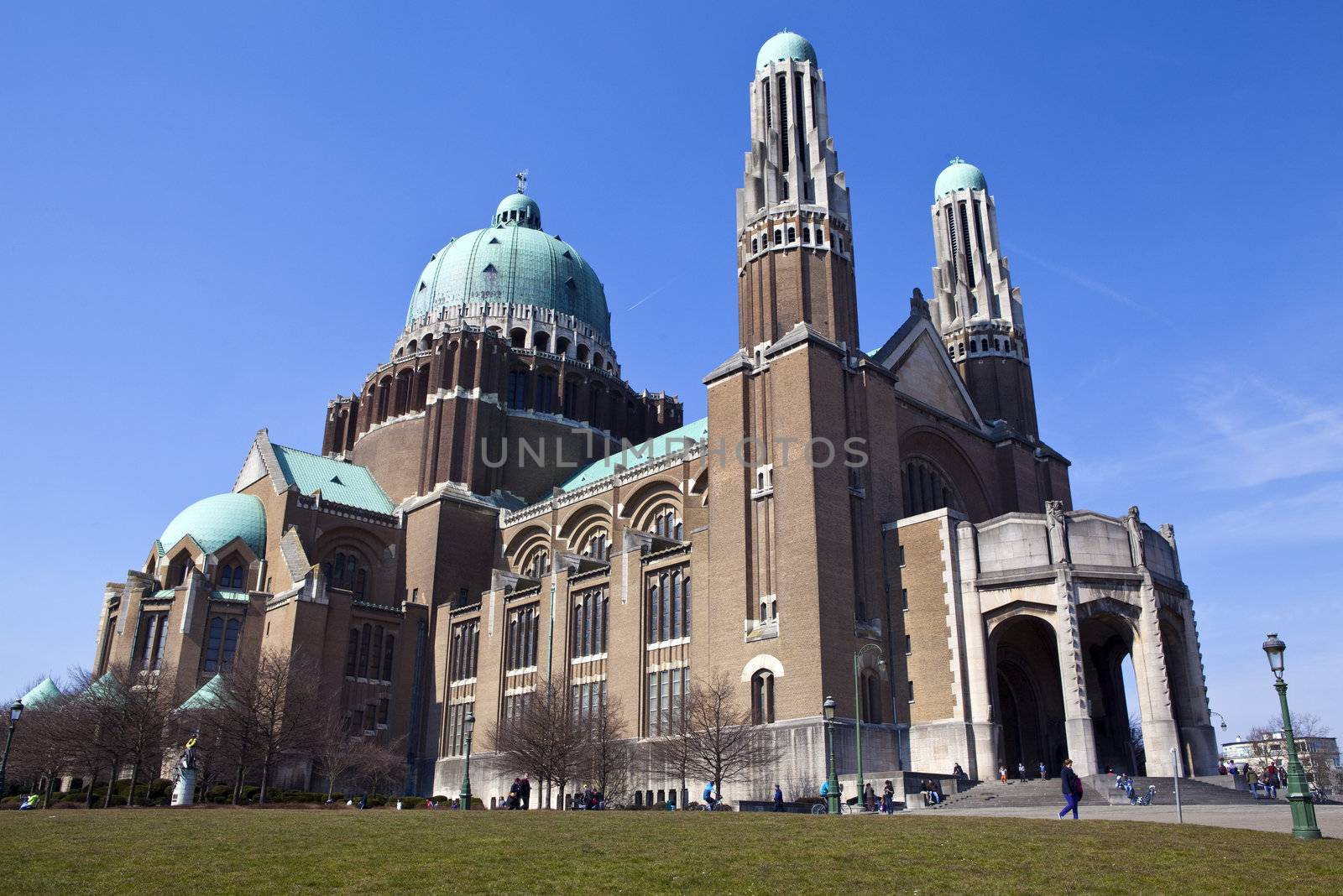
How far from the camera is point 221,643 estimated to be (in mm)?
60344

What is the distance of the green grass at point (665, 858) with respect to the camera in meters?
14.5

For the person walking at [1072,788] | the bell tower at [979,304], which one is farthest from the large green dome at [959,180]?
the person walking at [1072,788]

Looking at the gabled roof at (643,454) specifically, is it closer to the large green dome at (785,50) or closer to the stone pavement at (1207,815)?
the large green dome at (785,50)

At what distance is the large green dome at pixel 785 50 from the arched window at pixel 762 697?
33.4 metres

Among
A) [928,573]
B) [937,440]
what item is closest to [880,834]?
[928,573]

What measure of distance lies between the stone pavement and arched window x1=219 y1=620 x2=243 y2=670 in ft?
136

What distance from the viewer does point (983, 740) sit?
4309 cm

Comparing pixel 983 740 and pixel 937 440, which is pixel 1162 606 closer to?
pixel 983 740

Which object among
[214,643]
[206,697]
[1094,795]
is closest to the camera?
[1094,795]

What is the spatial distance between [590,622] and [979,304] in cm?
2975

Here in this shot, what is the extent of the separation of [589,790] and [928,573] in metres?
17.0

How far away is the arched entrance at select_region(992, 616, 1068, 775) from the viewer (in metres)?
51.4

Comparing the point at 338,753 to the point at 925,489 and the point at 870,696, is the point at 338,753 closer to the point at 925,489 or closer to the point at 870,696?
the point at 870,696

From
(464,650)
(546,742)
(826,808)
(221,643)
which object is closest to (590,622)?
(546,742)
